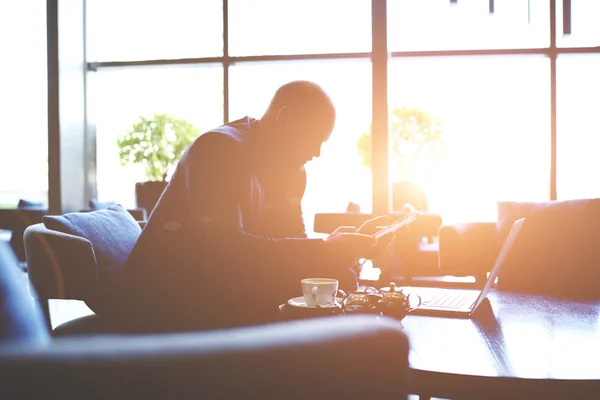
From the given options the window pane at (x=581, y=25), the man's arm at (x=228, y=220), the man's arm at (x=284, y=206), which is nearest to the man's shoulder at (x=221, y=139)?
the man's arm at (x=228, y=220)

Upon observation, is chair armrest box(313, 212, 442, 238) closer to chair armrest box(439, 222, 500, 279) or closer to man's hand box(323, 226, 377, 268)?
chair armrest box(439, 222, 500, 279)

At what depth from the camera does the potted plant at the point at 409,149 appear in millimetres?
5734

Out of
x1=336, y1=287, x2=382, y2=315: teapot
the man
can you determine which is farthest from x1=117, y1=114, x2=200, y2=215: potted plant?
x1=336, y1=287, x2=382, y2=315: teapot

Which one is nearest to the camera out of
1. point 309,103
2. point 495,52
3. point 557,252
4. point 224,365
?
point 224,365

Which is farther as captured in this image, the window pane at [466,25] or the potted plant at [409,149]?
the potted plant at [409,149]

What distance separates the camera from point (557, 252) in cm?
268

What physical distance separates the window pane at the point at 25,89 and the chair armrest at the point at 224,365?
6153 millimetres

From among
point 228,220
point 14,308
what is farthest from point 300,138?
point 14,308

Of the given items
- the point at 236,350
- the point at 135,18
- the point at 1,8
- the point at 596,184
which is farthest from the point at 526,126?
the point at 1,8

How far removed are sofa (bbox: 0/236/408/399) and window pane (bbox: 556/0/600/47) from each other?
18.7 ft

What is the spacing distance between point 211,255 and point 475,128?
15.6 feet

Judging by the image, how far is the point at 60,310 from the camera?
4168 millimetres

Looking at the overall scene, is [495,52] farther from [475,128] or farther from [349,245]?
[349,245]

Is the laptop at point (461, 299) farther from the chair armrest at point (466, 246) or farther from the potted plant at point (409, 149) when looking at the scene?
the potted plant at point (409, 149)
